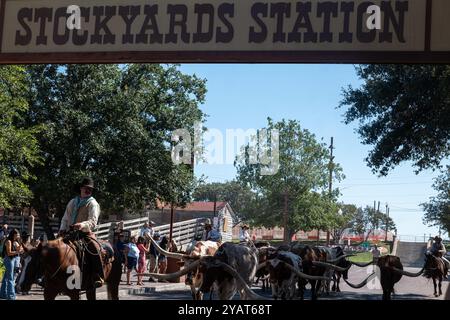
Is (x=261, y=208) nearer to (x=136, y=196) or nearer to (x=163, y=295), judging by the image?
(x=136, y=196)

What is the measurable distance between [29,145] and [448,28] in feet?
58.1

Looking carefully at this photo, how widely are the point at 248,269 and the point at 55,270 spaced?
14.7 feet

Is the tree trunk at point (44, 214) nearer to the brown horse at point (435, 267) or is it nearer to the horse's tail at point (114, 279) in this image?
the brown horse at point (435, 267)

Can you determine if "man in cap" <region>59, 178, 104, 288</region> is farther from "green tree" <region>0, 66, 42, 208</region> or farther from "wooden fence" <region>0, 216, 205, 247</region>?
"wooden fence" <region>0, 216, 205, 247</region>

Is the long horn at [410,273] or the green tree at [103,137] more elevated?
the green tree at [103,137]

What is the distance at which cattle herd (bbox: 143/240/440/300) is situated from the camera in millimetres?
10891

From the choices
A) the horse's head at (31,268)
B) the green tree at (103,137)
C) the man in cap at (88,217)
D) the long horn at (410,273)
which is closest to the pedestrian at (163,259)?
the green tree at (103,137)

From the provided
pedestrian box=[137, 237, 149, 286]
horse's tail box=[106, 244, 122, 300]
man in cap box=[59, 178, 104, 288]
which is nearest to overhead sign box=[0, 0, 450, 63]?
man in cap box=[59, 178, 104, 288]

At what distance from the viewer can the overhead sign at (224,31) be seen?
20.3 ft

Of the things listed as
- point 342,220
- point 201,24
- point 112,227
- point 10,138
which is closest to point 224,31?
point 201,24
